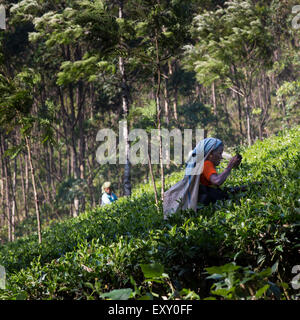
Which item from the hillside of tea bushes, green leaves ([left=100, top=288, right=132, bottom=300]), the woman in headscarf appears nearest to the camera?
green leaves ([left=100, top=288, right=132, bottom=300])

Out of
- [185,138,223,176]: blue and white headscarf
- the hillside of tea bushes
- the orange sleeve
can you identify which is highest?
[185,138,223,176]: blue and white headscarf

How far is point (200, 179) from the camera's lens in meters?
4.50

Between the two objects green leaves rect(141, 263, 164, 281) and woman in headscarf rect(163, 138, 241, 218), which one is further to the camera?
woman in headscarf rect(163, 138, 241, 218)

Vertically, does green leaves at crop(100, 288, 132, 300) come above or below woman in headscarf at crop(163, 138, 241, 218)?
below

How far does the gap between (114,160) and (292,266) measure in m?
21.8

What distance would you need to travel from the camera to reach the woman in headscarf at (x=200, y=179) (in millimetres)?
4344

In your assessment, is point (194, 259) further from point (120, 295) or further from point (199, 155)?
point (199, 155)

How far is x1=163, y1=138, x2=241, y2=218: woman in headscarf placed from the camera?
4.34 meters

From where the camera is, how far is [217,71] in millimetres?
16203

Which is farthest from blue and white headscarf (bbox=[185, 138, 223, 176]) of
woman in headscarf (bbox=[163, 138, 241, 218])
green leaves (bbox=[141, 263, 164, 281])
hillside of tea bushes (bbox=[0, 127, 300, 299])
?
green leaves (bbox=[141, 263, 164, 281])

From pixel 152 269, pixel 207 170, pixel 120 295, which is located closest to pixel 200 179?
pixel 207 170

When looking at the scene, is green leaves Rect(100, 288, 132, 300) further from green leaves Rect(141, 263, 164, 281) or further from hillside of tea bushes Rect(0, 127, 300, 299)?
hillside of tea bushes Rect(0, 127, 300, 299)

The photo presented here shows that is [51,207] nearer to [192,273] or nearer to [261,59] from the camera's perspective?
[261,59]
